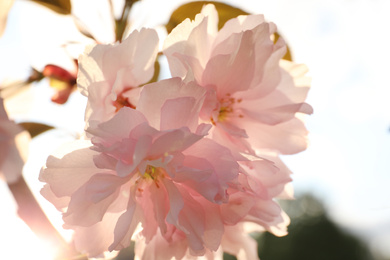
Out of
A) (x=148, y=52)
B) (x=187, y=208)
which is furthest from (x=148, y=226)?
(x=148, y=52)

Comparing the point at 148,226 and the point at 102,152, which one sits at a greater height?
the point at 102,152

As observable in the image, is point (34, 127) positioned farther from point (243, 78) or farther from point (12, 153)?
point (243, 78)

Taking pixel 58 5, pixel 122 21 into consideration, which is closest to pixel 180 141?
pixel 122 21

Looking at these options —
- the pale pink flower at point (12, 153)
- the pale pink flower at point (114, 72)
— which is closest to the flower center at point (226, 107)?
the pale pink flower at point (114, 72)

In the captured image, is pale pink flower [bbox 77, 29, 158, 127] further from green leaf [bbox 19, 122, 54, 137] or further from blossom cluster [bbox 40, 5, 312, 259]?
green leaf [bbox 19, 122, 54, 137]

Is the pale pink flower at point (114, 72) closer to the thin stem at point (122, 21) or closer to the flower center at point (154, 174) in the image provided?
the flower center at point (154, 174)

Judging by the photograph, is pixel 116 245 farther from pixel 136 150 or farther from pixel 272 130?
pixel 272 130
